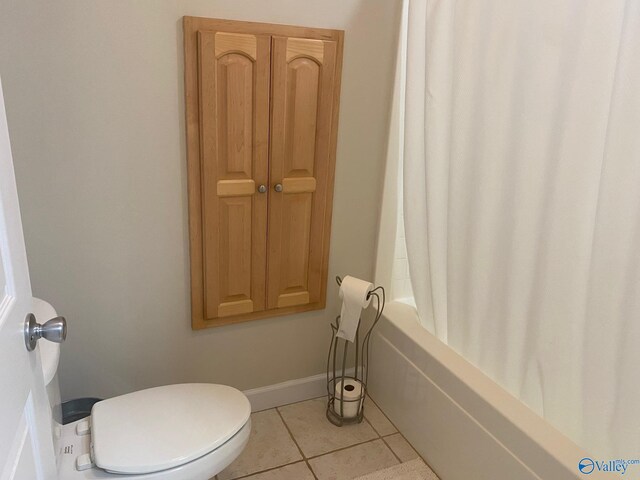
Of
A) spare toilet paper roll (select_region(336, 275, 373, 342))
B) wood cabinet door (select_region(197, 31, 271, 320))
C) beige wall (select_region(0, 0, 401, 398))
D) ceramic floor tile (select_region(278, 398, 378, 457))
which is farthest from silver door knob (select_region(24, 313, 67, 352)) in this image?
ceramic floor tile (select_region(278, 398, 378, 457))

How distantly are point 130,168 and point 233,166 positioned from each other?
337 millimetres

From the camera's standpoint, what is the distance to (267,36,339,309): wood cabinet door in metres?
1.75

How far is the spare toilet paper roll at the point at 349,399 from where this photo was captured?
6.64ft

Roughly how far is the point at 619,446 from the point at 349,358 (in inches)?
47.7

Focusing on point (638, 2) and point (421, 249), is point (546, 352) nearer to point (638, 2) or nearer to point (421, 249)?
point (421, 249)

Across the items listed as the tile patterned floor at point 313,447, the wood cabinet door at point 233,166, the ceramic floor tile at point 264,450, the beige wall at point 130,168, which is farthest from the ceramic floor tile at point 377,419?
the wood cabinet door at point 233,166

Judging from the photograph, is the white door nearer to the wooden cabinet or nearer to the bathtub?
the wooden cabinet

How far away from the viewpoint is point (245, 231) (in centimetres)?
186

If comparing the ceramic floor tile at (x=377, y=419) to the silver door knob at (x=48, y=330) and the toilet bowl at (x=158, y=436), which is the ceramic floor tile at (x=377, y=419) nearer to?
the toilet bowl at (x=158, y=436)

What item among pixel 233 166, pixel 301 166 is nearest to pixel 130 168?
pixel 233 166

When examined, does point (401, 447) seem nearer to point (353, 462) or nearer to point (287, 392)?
point (353, 462)

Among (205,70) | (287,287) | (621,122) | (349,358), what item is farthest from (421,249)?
(205,70)

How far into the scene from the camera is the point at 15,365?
0.79 metres

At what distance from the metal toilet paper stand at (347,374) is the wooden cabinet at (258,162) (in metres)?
0.28
